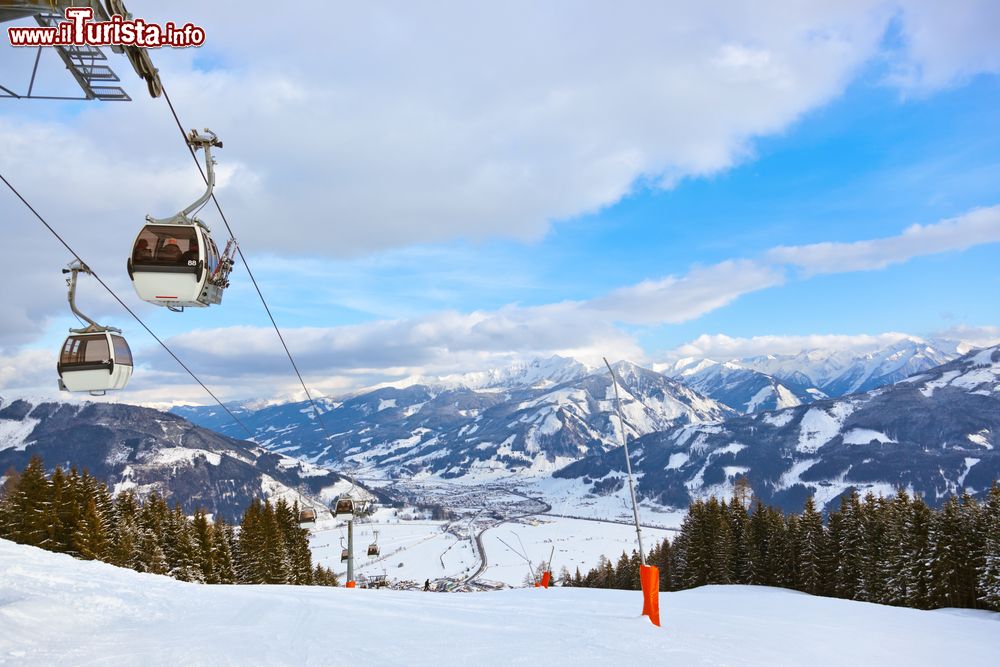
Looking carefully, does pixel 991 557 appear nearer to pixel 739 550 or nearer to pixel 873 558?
pixel 873 558

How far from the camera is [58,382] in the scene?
1820 centimetres

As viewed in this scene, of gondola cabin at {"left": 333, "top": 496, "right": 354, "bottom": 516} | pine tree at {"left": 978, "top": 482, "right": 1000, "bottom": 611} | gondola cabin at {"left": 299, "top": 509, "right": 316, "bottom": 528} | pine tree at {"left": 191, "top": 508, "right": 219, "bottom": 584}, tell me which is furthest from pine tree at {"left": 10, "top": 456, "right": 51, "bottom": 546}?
pine tree at {"left": 978, "top": 482, "right": 1000, "bottom": 611}

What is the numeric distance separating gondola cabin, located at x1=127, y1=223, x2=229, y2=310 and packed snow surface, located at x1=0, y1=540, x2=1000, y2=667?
23.3ft

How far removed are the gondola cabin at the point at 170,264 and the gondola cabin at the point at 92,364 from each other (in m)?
5.40

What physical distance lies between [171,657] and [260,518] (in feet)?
181

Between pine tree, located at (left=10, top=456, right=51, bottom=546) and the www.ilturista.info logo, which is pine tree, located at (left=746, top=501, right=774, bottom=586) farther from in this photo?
the www.ilturista.info logo

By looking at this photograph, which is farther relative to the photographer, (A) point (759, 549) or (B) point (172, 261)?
(A) point (759, 549)

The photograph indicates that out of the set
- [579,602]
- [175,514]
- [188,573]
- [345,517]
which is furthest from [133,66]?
[175,514]

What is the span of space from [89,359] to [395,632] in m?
13.6

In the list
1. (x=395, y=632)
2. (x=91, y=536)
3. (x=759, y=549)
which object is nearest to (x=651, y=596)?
(x=395, y=632)

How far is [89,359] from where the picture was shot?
18.3m

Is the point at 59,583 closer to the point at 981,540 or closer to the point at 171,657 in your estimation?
the point at 171,657

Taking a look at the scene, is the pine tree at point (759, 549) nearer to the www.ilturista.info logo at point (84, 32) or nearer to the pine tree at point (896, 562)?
the pine tree at point (896, 562)

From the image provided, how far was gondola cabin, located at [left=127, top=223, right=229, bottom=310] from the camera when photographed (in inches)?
564
